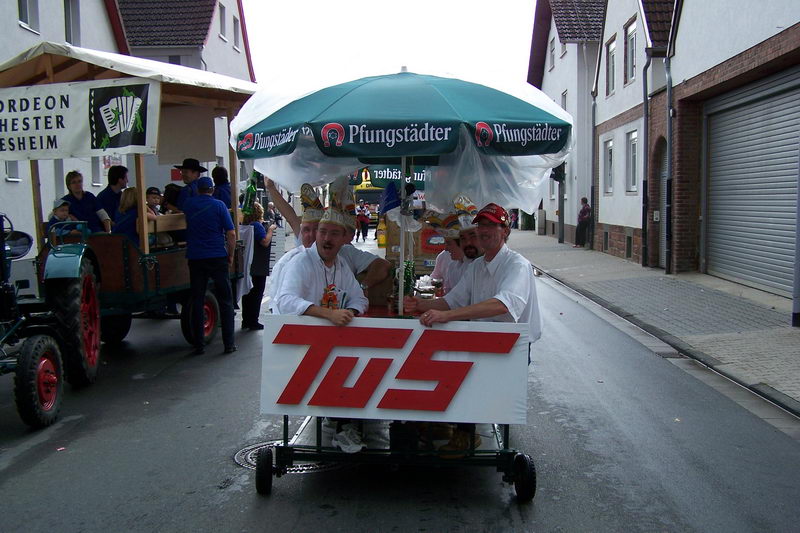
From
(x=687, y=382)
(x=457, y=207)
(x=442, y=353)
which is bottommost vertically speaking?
(x=687, y=382)

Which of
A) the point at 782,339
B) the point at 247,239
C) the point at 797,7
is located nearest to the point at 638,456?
the point at 782,339

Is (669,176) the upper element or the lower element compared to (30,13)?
lower

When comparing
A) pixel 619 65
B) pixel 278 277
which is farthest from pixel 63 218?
pixel 619 65

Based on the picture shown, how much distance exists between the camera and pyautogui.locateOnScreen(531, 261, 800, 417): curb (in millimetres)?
7059

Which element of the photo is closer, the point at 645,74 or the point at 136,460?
the point at 136,460

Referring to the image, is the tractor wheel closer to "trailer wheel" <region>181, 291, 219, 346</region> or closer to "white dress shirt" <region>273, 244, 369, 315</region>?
"trailer wheel" <region>181, 291, 219, 346</region>

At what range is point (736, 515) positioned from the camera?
4.56 meters

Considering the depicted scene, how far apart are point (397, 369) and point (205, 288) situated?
199 inches

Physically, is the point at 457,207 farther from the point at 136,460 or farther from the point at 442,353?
the point at 136,460

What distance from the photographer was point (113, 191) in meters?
9.66

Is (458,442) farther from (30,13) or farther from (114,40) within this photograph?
(114,40)

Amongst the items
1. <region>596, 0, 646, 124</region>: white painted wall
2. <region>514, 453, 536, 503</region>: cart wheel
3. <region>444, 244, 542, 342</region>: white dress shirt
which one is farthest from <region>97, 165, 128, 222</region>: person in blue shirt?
<region>596, 0, 646, 124</region>: white painted wall

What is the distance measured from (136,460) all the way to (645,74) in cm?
1664

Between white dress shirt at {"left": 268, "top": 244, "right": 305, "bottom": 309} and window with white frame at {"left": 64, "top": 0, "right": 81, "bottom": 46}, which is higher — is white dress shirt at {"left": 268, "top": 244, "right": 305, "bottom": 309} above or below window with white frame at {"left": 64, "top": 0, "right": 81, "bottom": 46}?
below
